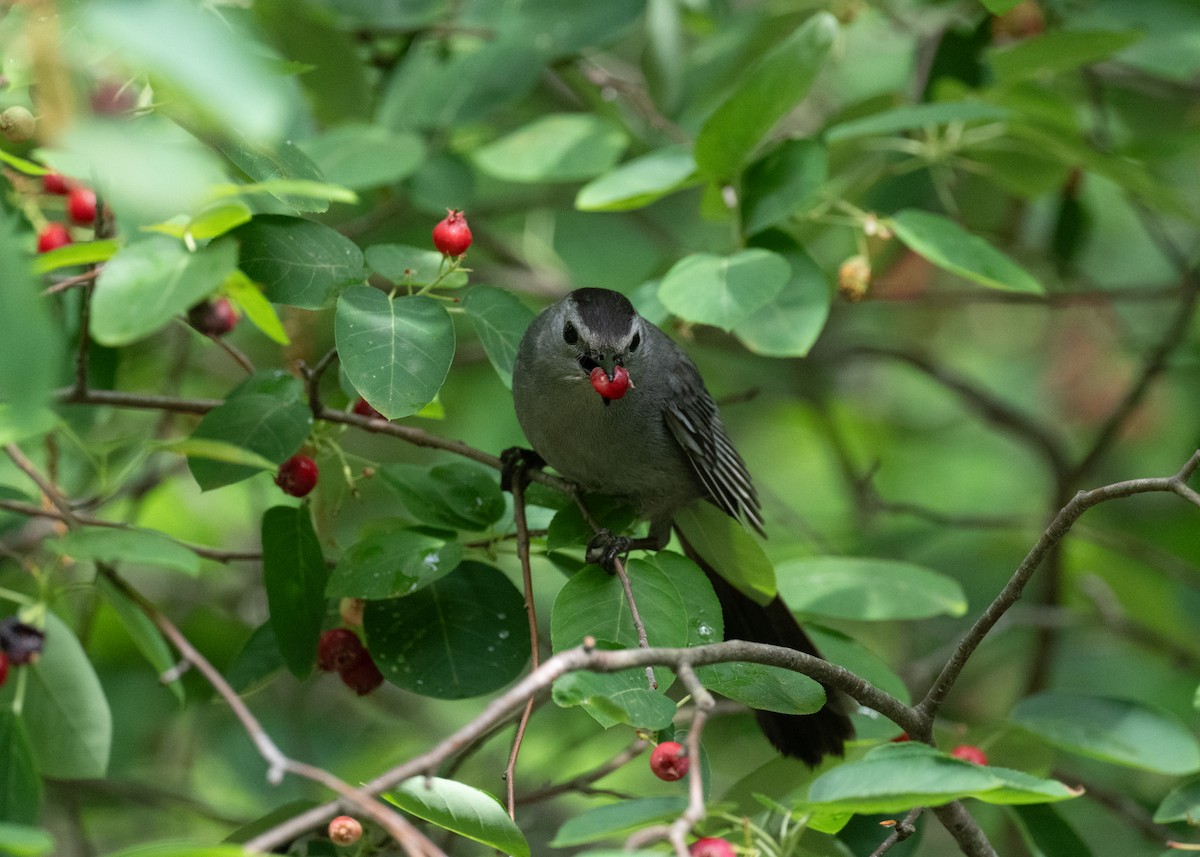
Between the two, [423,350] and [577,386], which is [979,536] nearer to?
[577,386]

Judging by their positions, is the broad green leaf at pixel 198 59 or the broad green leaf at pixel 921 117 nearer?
the broad green leaf at pixel 198 59


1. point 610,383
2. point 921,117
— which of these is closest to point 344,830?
point 610,383

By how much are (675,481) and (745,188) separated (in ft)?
3.00

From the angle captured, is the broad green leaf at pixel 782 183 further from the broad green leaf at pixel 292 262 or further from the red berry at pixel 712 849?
the red berry at pixel 712 849

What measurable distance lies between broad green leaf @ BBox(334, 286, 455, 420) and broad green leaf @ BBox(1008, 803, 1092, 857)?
1.89 m

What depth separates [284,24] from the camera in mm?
4160

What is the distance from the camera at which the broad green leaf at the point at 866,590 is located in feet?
10.9

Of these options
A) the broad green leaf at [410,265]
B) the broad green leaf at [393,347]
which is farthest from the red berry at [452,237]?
the broad green leaf at [393,347]

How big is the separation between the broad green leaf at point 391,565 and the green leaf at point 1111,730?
1.63 meters

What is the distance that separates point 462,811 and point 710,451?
1.71 metres

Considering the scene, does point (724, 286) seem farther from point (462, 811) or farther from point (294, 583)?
point (462, 811)

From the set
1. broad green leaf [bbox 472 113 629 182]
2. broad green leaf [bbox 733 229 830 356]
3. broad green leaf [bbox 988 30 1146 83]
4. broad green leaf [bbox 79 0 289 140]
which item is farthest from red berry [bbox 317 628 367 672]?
broad green leaf [bbox 988 30 1146 83]

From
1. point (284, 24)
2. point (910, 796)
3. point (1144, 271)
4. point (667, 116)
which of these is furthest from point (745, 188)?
point (1144, 271)

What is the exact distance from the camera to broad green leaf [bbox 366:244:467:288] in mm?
2811
